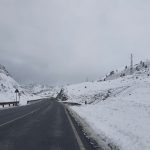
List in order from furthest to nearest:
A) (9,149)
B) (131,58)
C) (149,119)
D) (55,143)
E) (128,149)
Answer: (131,58) < (149,119) < (55,143) < (128,149) < (9,149)

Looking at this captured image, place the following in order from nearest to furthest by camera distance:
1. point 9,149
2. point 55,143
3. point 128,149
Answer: point 9,149 → point 128,149 → point 55,143

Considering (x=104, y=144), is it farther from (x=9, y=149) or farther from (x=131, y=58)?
(x=131, y=58)

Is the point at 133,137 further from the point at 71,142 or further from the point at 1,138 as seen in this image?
the point at 1,138

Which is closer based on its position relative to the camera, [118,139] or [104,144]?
[104,144]

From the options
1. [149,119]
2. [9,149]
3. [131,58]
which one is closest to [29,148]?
[9,149]

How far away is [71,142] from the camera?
35.8 ft

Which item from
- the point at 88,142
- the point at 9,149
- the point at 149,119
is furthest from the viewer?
the point at 149,119

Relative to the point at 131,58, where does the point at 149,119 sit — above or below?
below

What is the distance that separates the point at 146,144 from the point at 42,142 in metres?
3.64

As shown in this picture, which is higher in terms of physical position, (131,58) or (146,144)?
(131,58)

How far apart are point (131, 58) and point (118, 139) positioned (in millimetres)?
87671

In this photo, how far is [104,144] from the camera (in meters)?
10.5

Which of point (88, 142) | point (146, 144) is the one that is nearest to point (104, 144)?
point (88, 142)

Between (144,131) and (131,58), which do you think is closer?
(144,131)
